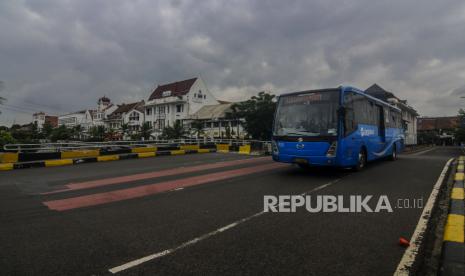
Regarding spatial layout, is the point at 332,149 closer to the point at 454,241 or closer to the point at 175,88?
the point at 454,241

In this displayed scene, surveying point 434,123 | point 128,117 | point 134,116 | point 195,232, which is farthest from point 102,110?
point 434,123

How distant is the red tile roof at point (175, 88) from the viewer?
55.3 meters

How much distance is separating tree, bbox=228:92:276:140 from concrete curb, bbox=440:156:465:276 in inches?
1180

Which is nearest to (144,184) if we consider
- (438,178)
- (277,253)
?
(277,253)

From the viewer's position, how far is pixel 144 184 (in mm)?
7996

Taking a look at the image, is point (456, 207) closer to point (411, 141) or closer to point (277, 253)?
point (277, 253)

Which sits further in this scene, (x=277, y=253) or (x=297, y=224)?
(x=297, y=224)

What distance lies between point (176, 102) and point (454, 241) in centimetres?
5377

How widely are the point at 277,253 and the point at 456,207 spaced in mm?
3818

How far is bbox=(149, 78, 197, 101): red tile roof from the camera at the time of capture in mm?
55287

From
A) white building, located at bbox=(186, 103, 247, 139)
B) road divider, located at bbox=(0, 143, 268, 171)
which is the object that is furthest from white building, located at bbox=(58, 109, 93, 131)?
road divider, located at bbox=(0, 143, 268, 171)

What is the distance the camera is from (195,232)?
4012 millimetres

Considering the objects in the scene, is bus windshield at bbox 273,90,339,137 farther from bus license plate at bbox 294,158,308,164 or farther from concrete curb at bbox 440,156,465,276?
concrete curb at bbox 440,156,465,276

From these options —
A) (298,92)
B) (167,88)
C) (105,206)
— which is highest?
(167,88)
